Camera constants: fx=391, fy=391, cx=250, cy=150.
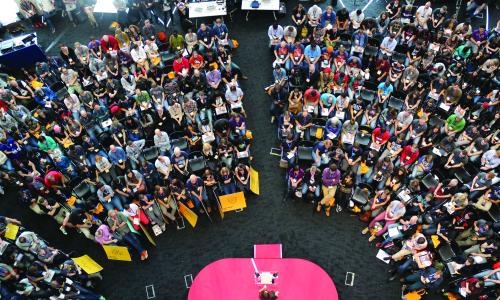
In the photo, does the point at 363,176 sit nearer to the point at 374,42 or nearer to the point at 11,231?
the point at 374,42

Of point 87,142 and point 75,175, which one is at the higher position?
point 87,142

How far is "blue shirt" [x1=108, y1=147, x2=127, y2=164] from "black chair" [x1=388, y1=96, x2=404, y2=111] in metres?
→ 8.71

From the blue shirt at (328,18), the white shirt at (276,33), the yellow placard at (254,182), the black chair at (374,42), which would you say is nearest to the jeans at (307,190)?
the yellow placard at (254,182)

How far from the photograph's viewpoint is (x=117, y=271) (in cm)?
A: 1087

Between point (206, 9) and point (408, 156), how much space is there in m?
10.5

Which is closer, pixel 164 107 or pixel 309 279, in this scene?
pixel 309 279

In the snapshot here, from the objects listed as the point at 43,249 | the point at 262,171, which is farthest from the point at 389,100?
the point at 43,249

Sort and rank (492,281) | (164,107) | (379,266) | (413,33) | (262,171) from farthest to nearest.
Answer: (413,33), (164,107), (262,171), (379,266), (492,281)

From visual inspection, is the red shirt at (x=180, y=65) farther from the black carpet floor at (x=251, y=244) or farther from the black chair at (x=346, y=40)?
the black chair at (x=346, y=40)

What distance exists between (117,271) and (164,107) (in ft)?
18.6

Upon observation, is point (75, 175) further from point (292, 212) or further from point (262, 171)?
point (292, 212)

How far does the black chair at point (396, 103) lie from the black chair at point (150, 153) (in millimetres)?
7820

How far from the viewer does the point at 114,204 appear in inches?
441

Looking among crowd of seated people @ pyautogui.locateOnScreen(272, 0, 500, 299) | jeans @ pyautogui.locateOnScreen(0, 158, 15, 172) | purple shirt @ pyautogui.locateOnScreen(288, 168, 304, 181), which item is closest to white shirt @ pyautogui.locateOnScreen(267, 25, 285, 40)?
crowd of seated people @ pyautogui.locateOnScreen(272, 0, 500, 299)
